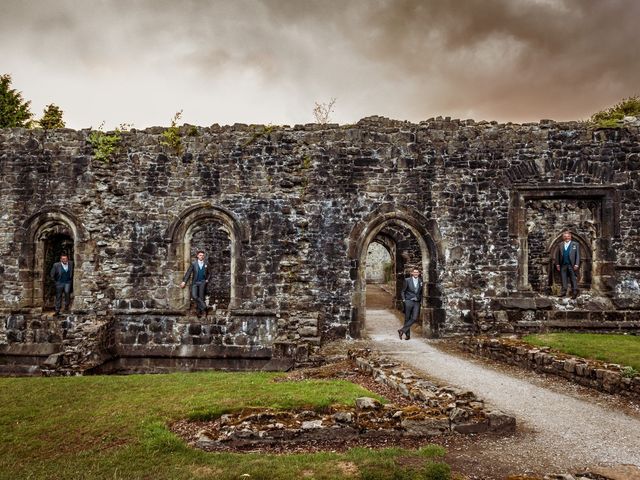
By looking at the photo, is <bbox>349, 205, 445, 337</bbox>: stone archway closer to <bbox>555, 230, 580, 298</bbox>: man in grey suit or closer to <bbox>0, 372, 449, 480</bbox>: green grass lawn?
<bbox>555, 230, 580, 298</bbox>: man in grey suit

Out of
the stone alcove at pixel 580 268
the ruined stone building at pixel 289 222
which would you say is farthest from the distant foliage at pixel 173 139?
the stone alcove at pixel 580 268

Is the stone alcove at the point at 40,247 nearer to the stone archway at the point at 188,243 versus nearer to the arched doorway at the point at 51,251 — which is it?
the arched doorway at the point at 51,251

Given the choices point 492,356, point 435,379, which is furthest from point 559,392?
point 492,356

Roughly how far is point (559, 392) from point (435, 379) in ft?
6.91

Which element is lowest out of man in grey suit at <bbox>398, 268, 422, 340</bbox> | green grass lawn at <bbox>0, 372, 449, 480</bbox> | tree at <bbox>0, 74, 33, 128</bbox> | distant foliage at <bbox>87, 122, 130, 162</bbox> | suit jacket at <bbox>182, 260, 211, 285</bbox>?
green grass lawn at <bbox>0, 372, 449, 480</bbox>

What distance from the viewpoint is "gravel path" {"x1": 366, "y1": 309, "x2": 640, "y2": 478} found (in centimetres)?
541

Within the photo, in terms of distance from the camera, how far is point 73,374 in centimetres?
1188

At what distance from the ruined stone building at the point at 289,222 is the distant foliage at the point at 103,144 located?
0.17 metres

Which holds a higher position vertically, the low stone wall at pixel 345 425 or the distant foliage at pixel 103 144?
the distant foliage at pixel 103 144

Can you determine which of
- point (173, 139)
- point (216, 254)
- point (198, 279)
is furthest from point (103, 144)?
point (216, 254)

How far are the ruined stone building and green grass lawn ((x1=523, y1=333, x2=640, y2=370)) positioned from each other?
136 cm

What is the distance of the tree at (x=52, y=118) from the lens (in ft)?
82.1

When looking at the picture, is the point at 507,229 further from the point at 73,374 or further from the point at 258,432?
the point at 73,374

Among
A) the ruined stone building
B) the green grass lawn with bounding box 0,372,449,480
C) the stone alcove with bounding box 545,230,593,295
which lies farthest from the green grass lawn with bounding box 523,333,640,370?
the stone alcove with bounding box 545,230,593,295
